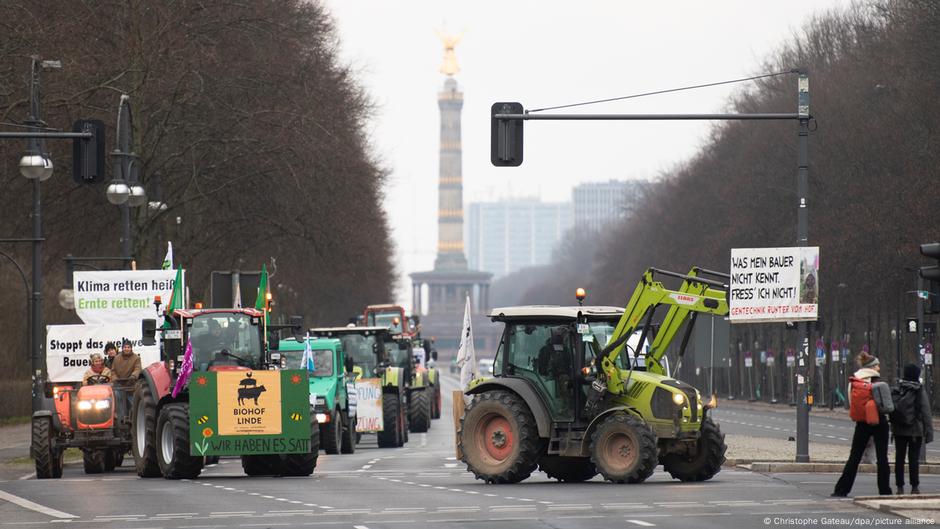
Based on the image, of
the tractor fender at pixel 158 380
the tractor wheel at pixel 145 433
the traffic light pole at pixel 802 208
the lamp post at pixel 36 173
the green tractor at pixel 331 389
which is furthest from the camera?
the green tractor at pixel 331 389

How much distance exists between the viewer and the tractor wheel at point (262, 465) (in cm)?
2764

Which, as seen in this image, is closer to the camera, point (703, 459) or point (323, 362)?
point (703, 459)

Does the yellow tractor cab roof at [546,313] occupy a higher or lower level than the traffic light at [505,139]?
lower

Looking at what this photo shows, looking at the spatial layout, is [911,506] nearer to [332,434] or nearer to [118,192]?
[332,434]

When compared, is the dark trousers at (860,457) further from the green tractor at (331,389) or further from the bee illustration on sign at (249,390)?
the green tractor at (331,389)

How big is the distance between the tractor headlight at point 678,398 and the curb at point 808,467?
3855 millimetres

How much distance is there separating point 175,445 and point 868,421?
31.3 ft

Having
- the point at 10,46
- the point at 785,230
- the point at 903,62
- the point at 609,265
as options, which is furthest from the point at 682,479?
the point at 609,265

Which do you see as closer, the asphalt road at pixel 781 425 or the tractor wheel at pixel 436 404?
the asphalt road at pixel 781 425

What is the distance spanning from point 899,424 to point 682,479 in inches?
143

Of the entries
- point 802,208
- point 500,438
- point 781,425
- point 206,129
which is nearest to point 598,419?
point 500,438

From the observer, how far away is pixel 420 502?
21078 millimetres

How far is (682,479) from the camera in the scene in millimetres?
24562

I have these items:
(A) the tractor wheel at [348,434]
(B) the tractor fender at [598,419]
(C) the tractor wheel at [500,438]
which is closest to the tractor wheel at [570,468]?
(C) the tractor wheel at [500,438]
